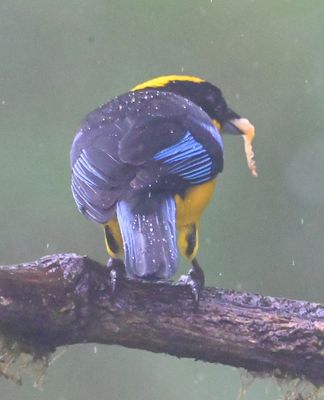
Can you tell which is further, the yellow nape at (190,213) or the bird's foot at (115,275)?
the yellow nape at (190,213)

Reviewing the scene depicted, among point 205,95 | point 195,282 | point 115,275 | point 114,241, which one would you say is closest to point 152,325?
point 115,275

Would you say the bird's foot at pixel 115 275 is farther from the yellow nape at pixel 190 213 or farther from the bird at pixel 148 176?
the yellow nape at pixel 190 213

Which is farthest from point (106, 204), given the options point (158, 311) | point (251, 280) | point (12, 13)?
point (12, 13)

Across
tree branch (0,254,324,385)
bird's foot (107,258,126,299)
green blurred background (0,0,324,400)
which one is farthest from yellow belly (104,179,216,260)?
green blurred background (0,0,324,400)

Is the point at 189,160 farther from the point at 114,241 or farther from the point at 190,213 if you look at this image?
the point at 114,241

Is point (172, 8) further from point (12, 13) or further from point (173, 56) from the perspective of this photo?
point (12, 13)

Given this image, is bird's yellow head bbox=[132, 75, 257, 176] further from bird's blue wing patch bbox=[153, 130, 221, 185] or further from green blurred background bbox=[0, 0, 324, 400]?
green blurred background bbox=[0, 0, 324, 400]

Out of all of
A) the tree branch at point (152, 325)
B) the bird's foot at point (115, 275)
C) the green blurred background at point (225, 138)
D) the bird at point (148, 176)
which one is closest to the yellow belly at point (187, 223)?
the bird at point (148, 176)
